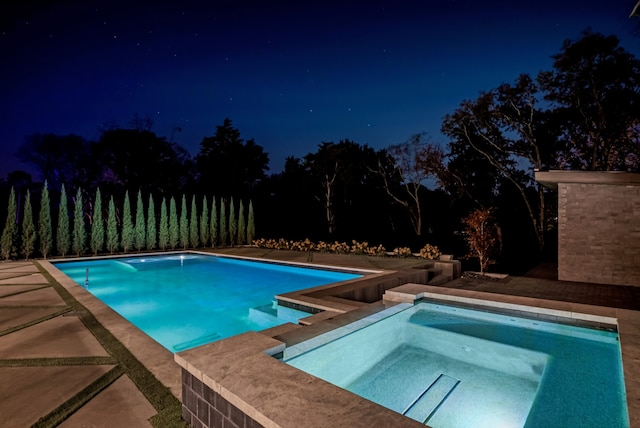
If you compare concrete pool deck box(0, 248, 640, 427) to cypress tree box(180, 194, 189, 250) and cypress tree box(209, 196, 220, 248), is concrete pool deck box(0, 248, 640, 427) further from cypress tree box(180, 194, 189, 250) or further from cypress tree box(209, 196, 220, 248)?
cypress tree box(209, 196, 220, 248)

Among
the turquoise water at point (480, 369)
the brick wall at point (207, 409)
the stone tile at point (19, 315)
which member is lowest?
the turquoise water at point (480, 369)

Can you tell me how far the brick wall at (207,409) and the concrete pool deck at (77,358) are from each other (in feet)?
0.91

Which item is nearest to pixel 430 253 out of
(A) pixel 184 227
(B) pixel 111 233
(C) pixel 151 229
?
(A) pixel 184 227

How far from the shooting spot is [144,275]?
10914 mm

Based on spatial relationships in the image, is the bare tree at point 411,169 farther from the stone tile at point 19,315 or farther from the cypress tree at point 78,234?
the stone tile at point 19,315

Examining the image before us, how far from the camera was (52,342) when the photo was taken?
3779 mm

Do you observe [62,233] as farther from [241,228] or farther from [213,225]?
[241,228]

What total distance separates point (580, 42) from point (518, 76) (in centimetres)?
219

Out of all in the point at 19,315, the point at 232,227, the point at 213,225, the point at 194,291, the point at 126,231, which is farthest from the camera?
the point at 232,227

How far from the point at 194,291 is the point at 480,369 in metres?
7.05

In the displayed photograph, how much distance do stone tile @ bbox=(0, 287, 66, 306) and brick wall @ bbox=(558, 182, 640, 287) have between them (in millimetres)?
10038

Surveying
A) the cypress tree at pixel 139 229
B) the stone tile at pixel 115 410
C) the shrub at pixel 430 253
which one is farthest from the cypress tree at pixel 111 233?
the stone tile at pixel 115 410

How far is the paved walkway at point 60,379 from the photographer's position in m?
2.35

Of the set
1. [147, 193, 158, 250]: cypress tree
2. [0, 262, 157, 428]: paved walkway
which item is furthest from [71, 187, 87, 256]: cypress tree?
[0, 262, 157, 428]: paved walkway
